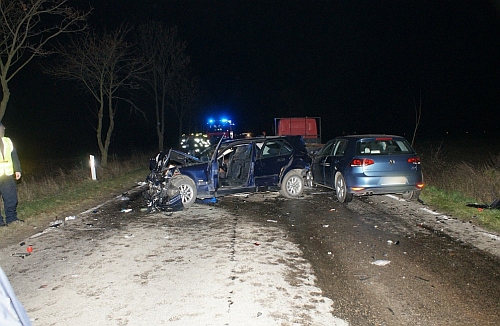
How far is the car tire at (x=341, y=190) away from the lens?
33.9 feet

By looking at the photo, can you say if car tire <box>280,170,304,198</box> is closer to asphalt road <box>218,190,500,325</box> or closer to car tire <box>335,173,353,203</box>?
car tire <box>335,173,353,203</box>

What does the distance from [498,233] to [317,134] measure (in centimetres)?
1595

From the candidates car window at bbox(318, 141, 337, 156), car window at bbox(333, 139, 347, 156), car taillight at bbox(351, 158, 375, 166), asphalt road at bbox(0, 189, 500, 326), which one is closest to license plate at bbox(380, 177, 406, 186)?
car taillight at bbox(351, 158, 375, 166)

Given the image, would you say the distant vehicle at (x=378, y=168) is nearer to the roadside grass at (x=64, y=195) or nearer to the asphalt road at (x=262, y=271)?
the asphalt road at (x=262, y=271)

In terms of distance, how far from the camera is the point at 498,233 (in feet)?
23.9

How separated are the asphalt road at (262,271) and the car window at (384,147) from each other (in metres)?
1.63

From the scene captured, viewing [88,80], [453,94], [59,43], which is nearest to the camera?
[59,43]

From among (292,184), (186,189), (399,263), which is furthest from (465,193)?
(186,189)

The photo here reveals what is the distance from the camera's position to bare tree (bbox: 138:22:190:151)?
2845 cm

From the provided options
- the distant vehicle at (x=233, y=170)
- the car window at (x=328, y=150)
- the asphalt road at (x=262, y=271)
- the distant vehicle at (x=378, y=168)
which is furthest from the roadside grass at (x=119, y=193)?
the car window at (x=328, y=150)

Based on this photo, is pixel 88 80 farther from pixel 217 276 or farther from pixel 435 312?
pixel 435 312

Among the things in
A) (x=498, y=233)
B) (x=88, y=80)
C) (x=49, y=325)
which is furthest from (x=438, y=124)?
(x=49, y=325)

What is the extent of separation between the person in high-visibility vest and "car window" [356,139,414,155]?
25.2ft

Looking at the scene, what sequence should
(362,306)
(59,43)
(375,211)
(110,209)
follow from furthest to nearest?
1. (59,43)
2. (110,209)
3. (375,211)
4. (362,306)
